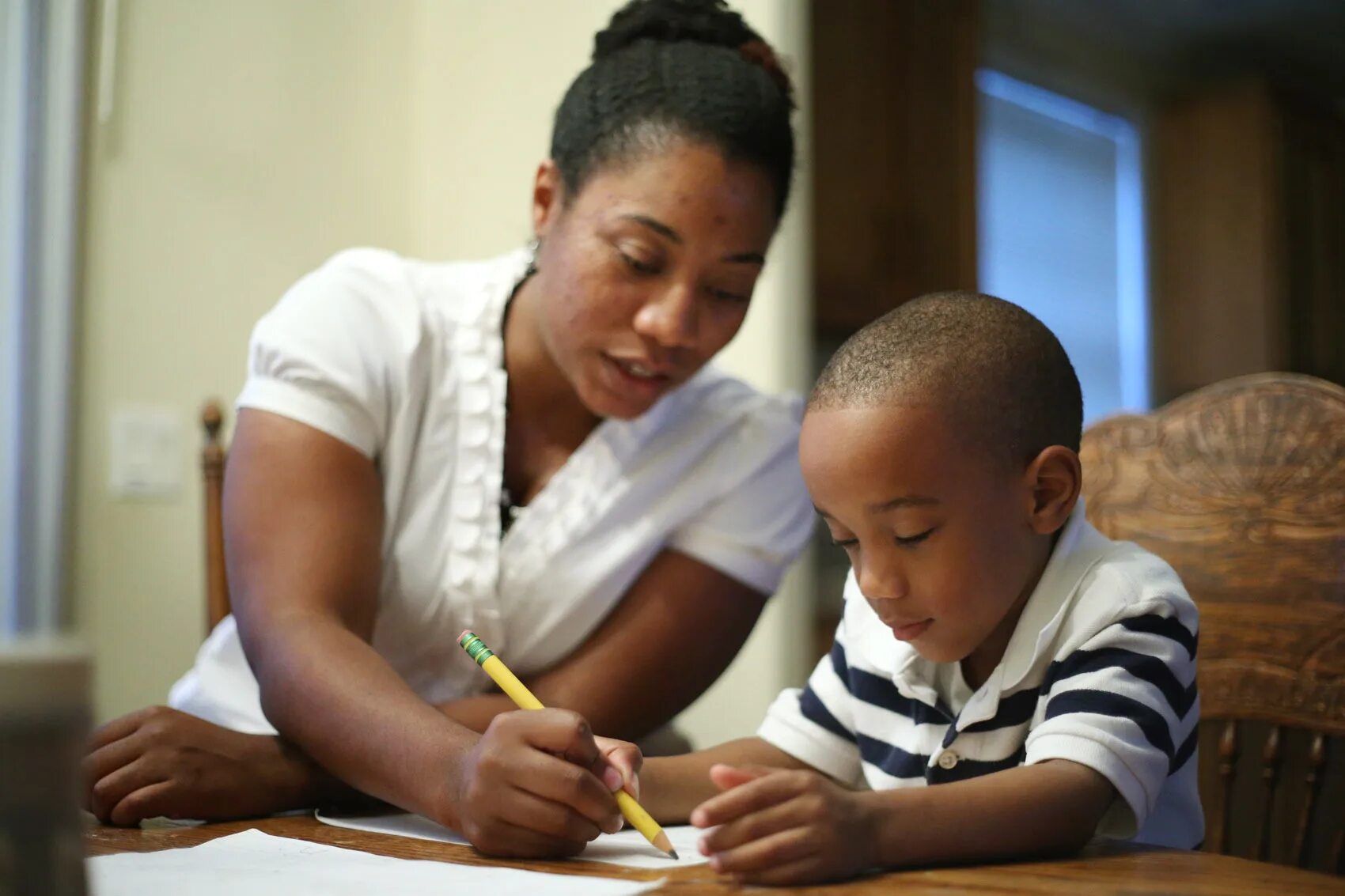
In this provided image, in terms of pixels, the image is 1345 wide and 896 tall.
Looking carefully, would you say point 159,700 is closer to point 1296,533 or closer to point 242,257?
point 242,257

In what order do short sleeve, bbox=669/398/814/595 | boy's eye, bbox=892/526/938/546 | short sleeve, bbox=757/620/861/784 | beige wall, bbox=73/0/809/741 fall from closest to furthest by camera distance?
1. boy's eye, bbox=892/526/938/546
2. short sleeve, bbox=757/620/861/784
3. short sleeve, bbox=669/398/814/595
4. beige wall, bbox=73/0/809/741

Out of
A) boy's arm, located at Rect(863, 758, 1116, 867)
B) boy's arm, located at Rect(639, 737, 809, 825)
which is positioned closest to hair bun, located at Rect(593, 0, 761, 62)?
boy's arm, located at Rect(639, 737, 809, 825)

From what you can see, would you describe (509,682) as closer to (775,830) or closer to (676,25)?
(775,830)

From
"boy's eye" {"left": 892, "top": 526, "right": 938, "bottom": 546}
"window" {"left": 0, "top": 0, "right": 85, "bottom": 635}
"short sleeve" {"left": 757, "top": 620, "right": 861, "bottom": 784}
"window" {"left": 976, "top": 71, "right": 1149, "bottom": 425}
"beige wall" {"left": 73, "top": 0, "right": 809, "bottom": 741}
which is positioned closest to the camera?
"boy's eye" {"left": 892, "top": 526, "right": 938, "bottom": 546}

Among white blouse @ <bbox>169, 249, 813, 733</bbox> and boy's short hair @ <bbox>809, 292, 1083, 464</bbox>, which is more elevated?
boy's short hair @ <bbox>809, 292, 1083, 464</bbox>

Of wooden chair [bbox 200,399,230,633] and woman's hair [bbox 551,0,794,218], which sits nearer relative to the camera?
woman's hair [bbox 551,0,794,218]

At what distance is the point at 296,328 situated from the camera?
112 centimetres

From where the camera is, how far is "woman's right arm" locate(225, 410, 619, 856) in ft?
2.39

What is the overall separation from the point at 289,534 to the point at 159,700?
138 centimetres

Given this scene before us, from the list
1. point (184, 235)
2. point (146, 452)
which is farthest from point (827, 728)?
point (184, 235)

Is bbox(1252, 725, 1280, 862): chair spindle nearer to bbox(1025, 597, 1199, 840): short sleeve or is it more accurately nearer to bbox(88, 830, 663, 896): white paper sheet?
bbox(1025, 597, 1199, 840): short sleeve

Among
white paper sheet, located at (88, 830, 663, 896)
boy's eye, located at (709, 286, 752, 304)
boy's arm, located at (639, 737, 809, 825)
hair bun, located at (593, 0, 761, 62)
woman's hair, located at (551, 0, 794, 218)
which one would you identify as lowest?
boy's arm, located at (639, 737, 809, 825)

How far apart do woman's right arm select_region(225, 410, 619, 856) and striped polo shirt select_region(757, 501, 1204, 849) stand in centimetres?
26

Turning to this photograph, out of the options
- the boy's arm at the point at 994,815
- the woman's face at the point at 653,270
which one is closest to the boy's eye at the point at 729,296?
the woman's face at the point at 653,270
